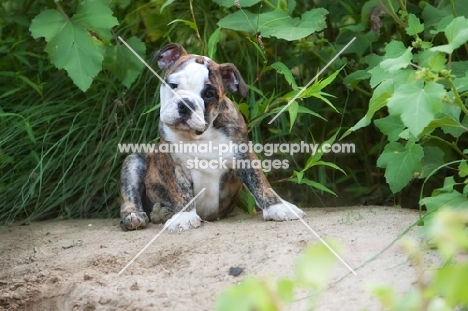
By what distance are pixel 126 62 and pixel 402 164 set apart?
227cm

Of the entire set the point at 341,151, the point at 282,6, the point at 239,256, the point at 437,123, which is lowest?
the point at 341,151

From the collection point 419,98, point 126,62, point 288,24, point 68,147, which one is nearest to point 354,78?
point 288,24

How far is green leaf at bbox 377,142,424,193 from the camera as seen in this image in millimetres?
4914

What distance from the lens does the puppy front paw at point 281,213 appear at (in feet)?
17.1

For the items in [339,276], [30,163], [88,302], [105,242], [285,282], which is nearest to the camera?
[285,282]

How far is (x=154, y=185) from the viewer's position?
5.75m

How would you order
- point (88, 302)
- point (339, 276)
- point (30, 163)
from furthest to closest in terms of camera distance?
point (30, 163)
point (88, 302)
point (339, 276)

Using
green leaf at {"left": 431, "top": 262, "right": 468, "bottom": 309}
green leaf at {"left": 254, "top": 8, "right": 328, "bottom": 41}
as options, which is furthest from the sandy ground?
green leaf at {"left": 431, "top": 262, "right": 468, "bottom": 309}

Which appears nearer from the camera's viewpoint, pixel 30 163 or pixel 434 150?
pixel 434 150

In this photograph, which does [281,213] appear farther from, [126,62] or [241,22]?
[126,62]

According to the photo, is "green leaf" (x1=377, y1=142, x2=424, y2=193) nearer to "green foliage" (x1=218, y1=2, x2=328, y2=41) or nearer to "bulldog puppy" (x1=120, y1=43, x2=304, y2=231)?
"bulldog puppy" (x1=120, y1=43, x2=304, y2=231)

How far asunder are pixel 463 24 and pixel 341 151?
271cm

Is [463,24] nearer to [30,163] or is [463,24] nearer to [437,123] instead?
[437,123]

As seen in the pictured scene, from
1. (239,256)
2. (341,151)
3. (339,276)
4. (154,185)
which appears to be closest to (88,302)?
(239,256)
